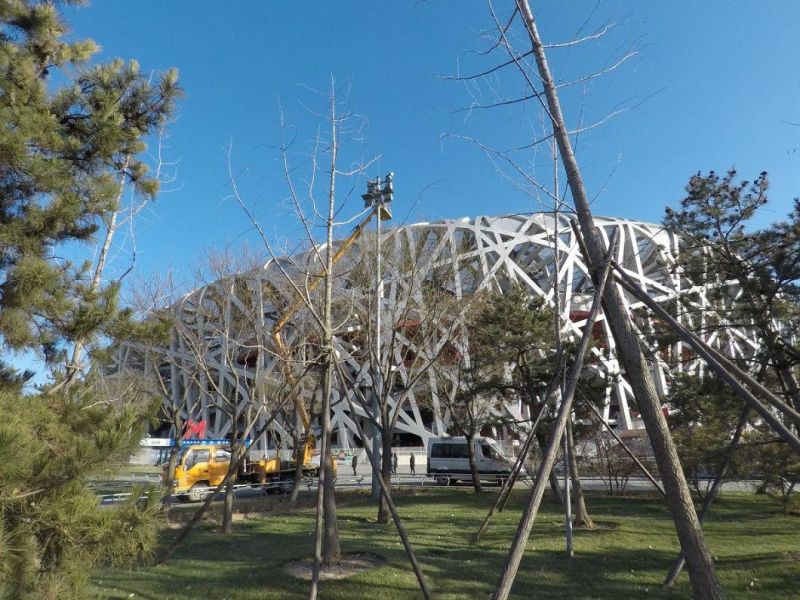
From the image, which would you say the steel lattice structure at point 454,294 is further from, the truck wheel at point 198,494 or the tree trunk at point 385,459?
the truck wheel at point 198,494

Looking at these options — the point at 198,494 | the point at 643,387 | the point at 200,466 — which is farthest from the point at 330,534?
the point at 200,466

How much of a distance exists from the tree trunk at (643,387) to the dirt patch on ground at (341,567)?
18.2 ft

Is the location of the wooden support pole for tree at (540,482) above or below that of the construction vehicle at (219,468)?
above

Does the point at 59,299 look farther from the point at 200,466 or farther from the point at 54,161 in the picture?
the point at 200,466

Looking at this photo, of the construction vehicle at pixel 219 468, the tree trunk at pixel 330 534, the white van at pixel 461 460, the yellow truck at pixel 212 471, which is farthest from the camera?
the white van at pixel 461 460

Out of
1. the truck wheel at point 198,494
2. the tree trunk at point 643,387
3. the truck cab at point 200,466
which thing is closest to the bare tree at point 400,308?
the truck wheel at point 198,494

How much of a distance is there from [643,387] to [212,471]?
2191 cm

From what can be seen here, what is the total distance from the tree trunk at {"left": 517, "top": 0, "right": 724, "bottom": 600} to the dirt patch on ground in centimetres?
556

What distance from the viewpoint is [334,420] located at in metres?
42.2

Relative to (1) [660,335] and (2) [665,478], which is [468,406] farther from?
(2) [665,478]

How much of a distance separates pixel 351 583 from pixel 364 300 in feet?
30.4

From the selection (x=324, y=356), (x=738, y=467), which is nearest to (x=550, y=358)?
(x=738, y=467)

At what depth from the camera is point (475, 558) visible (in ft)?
28.8

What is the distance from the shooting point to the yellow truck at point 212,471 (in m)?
21.0
